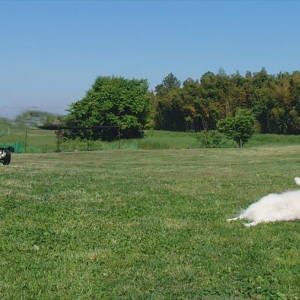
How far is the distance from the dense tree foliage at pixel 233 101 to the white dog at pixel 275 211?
58030 millimetres

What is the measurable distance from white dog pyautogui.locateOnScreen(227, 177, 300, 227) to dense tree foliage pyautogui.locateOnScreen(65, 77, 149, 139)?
5392 cm

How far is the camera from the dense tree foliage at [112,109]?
206 feet

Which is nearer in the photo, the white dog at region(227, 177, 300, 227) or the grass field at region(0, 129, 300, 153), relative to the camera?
the white dog at region(227, 177, 300, 227)

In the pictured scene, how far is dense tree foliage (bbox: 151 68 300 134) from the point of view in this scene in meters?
65.1

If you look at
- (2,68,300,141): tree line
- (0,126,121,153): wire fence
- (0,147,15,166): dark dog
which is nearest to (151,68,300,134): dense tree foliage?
(2,68,300,141): tree line

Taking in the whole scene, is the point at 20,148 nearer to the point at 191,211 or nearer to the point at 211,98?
the point at 191,211

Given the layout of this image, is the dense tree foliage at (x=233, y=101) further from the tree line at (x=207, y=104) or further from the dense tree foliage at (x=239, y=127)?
the dense tree foliage at (x=239, y=127)

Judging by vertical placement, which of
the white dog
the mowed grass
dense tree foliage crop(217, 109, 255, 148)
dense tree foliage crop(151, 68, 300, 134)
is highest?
dense tree foliage crop(151, 68, 300, 134)

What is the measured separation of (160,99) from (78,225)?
282 ft

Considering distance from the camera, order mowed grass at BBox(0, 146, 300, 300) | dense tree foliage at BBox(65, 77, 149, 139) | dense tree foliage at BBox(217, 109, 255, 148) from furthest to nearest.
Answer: dense tree foliage at BBox(65, 77, 149, 139)
dense tree foliage at BBox(217, 109, 255, 148)
mowed grass at BBox(0, 146, 300, 300)

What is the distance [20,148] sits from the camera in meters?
39.7

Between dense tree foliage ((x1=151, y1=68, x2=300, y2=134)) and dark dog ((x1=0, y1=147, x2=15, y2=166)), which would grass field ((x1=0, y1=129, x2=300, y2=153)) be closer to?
dense tree foliage ((x1=151, y1=68, x2=300, y2=134))

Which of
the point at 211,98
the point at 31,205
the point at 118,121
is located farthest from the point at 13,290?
the point at 211,98

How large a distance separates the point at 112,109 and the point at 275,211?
57286mm
